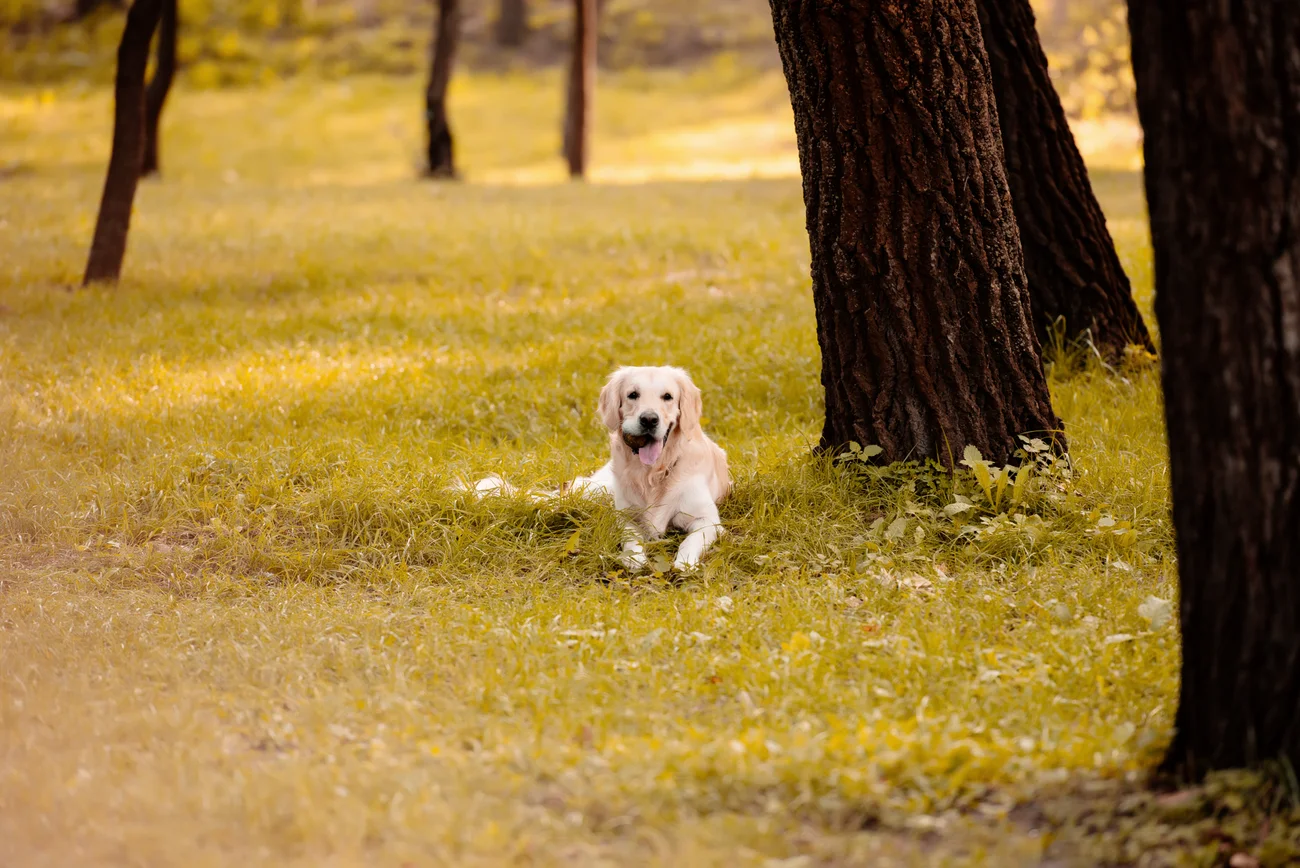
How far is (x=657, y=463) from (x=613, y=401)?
0.37m

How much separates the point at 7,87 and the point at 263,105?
738 centimetres

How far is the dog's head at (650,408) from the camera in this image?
5.49 metres

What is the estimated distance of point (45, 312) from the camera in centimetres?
965

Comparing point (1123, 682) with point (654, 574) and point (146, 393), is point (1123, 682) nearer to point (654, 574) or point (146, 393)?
point (654, 574)

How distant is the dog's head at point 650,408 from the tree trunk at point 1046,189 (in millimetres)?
2626

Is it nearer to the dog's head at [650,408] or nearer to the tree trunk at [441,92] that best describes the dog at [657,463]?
the dog's head at [650,408]

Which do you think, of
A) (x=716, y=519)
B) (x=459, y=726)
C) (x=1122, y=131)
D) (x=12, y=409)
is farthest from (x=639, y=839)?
(x=1122, y=131)

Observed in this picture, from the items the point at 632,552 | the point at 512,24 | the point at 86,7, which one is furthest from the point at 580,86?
the point at 86,7

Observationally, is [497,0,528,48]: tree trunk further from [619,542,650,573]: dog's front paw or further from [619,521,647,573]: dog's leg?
[619,542,650,573]: dog's front paw

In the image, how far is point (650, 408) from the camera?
550 cm

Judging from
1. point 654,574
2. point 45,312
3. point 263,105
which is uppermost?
point 263,105

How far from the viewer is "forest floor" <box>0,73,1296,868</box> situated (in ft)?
10.2

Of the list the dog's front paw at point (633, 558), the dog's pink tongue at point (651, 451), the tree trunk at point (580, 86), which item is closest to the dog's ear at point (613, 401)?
the dog's pink tongue at point (651, 451)

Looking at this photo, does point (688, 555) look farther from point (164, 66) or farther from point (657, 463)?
point (164, 66)
